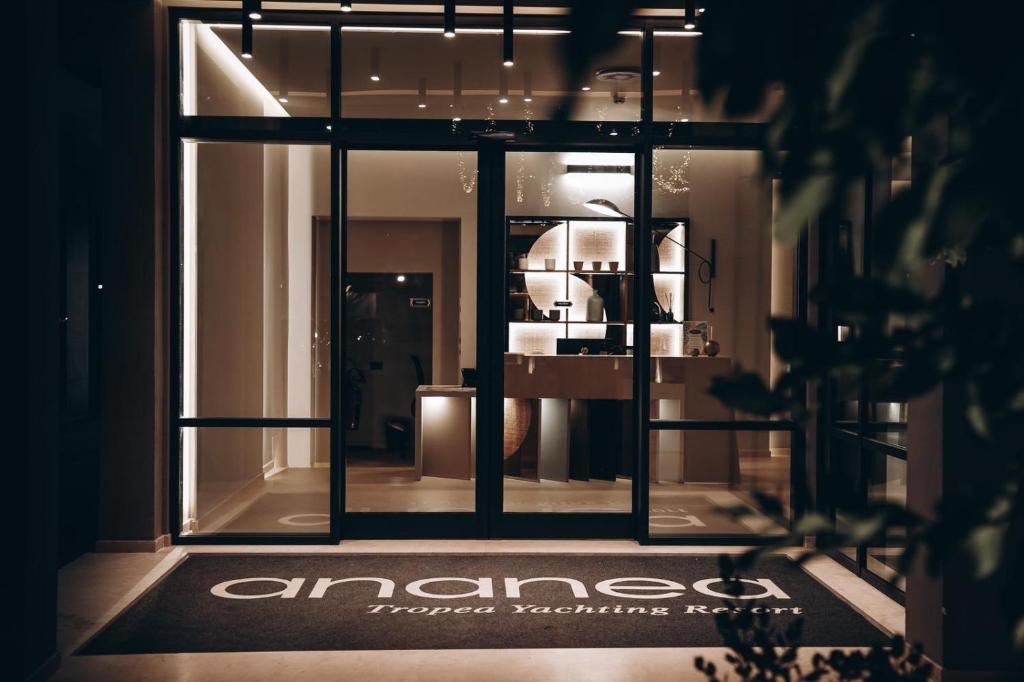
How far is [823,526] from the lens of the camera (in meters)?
0.69

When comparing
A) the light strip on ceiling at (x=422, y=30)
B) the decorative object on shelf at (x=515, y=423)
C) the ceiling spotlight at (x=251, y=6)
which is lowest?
the decorative object on shelf at (x=515, y=423)

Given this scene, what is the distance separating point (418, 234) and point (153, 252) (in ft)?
5.20

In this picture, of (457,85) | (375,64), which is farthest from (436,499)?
(375,64)

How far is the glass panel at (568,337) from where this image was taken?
226 inches

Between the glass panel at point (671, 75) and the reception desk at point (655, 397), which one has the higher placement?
the glass panel at point (671, 75)

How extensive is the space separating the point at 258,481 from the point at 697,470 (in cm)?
270

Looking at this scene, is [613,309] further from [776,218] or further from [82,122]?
[82,122]

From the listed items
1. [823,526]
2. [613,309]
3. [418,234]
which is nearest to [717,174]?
[613,309]

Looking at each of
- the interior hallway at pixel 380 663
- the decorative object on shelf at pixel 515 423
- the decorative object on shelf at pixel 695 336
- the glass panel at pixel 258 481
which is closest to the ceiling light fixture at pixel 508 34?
the decorative object on shelf at pixel 695 336

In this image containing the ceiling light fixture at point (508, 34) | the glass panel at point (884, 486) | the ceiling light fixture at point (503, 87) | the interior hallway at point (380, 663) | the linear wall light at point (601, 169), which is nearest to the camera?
the interior hallway at point (380, 663)

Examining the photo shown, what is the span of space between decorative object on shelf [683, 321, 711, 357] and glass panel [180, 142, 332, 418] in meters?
2.20

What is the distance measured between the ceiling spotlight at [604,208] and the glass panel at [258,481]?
2.16 meters

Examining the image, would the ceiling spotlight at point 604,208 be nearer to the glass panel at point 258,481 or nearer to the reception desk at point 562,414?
the reception desk at point 562,414

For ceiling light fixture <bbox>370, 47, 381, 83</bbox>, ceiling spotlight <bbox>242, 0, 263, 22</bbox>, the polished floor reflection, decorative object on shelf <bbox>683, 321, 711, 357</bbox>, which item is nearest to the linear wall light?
decorative object on shelf <bbox>683, 321, 711, 357</bbox>
